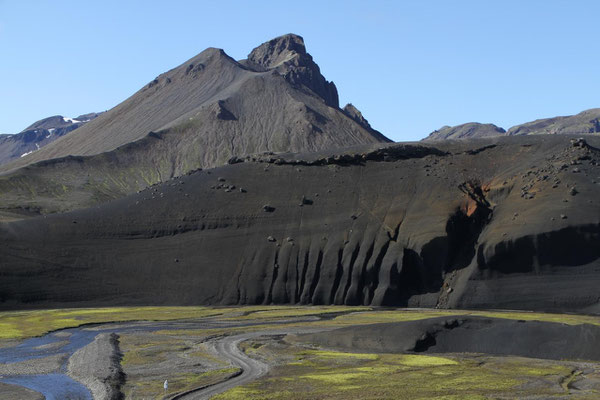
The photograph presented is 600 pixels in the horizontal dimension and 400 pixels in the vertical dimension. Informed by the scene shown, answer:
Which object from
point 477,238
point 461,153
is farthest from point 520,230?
point 461,153

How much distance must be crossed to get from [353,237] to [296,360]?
64.1 meters

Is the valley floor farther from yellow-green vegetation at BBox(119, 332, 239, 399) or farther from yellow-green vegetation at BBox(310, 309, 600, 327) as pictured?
yellow-green vegetation at BBox(310, 309, 600, 327)

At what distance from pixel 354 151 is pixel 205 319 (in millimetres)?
61520

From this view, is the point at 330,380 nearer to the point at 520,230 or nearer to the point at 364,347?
the point at 364,347

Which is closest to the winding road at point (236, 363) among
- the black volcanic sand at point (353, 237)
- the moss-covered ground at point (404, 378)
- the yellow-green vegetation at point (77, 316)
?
the moss-covered ground at point (404, 378)

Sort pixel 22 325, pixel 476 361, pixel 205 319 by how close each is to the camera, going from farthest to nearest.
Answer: pixel 205 319
pixel 22 325
pixel 476 361

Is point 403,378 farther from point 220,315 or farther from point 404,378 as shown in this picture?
point 220,315

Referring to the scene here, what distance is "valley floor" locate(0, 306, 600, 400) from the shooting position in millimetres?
52062

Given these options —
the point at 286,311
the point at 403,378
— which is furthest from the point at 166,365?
the point at 286,311

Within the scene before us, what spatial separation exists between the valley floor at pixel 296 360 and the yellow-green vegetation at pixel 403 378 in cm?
8

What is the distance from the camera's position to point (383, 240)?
420 ft

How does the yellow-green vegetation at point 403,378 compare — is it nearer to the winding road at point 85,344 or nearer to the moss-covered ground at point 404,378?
the moss-covered ground at point 404,378

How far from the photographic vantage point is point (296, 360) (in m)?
67.4

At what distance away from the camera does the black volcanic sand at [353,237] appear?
115 m
